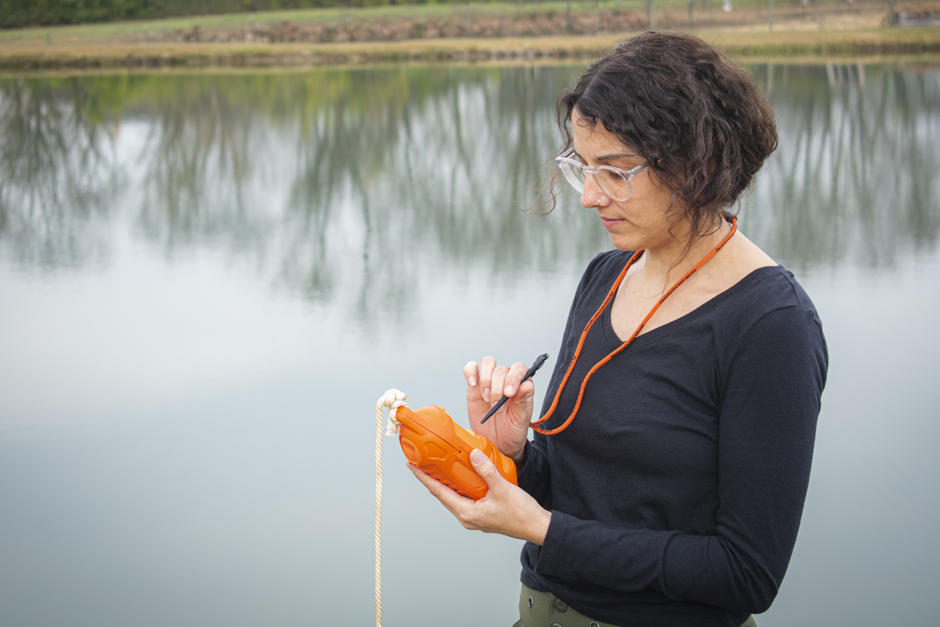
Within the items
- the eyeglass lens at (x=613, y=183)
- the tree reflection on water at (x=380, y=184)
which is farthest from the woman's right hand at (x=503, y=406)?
the tree reflection on water at (x=380, y=184)

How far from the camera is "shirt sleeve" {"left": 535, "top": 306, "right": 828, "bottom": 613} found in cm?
71

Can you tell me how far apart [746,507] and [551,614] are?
1.01ft

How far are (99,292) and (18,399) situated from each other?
1.13 m

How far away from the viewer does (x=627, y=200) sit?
82 cm

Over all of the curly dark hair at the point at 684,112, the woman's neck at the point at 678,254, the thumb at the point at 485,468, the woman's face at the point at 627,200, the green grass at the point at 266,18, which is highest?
the green grass at the point at 266,18

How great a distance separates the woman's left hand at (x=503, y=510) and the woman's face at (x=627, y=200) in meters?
0.30

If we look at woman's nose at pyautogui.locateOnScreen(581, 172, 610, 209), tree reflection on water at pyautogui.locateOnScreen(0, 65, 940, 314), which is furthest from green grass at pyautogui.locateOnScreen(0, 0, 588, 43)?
woman's nose at pyautogui.locateOnScreen(581, 172, 610, 209)

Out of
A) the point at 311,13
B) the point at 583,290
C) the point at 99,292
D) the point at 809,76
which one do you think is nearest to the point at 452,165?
the point at 99,292

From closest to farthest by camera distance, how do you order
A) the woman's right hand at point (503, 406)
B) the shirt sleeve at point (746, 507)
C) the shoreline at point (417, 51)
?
the shirt sleeve at point (746, 507), the woman's right hand at point (503, 406), the shoreline at point (417, 51)

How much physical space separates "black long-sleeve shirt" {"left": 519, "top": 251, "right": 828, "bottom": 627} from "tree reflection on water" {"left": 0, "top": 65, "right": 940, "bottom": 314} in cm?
87

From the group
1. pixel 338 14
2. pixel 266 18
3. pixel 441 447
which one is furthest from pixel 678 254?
pixel 338 14

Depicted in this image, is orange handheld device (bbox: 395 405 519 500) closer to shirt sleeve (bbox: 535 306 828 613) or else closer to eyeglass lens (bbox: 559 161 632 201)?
shirt sleeve (bbox: 535 306 828 613)

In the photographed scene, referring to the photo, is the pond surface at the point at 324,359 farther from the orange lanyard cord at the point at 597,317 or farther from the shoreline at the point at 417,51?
the shoreline at the point at 417,51

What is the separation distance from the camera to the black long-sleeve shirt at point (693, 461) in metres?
0.72
